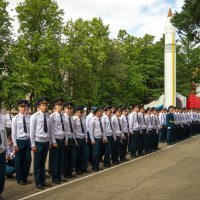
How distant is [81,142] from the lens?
12.7 m

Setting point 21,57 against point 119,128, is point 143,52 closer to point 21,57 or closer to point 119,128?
point 21,57

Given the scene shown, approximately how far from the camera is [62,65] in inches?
1578

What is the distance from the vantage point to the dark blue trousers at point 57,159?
10.9 meters

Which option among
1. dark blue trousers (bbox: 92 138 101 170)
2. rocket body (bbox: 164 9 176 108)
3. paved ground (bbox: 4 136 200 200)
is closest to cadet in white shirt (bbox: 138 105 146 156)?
paved ground (bbox: 4 136 200 200)

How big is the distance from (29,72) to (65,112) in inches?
958

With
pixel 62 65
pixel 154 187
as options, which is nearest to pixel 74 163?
pixel 154 187

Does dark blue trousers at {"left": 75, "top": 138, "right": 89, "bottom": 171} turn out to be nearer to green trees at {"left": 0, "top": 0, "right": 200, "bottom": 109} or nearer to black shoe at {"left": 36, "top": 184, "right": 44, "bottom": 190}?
black shoe at {"left": 36, "top": 184, "right": 44, "bottom": 190}

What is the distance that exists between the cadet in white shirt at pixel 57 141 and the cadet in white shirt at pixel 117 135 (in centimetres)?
375

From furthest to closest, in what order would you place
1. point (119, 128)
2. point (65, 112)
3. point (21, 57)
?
1. point (21, 57)
2. point (119, 128)
3. point (65, 112)

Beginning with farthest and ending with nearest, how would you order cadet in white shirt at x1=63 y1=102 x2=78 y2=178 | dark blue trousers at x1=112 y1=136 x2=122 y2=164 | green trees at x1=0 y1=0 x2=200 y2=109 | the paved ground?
green trees at x1=0 y1=0 x2=200 y2=109, dark blue trousers at x1=112 y1=136 x2=122 y2=164, cadet in white shirt at x1=63 y1=102 x2=78 y2=178, the paved ground

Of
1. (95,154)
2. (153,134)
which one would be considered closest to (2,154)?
(95,154)

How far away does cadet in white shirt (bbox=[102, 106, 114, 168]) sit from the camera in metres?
14.1

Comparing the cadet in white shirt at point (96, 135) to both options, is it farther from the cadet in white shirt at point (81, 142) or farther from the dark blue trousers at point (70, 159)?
the dark blue trousers at point (70, 159)

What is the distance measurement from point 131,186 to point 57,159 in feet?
6.63
